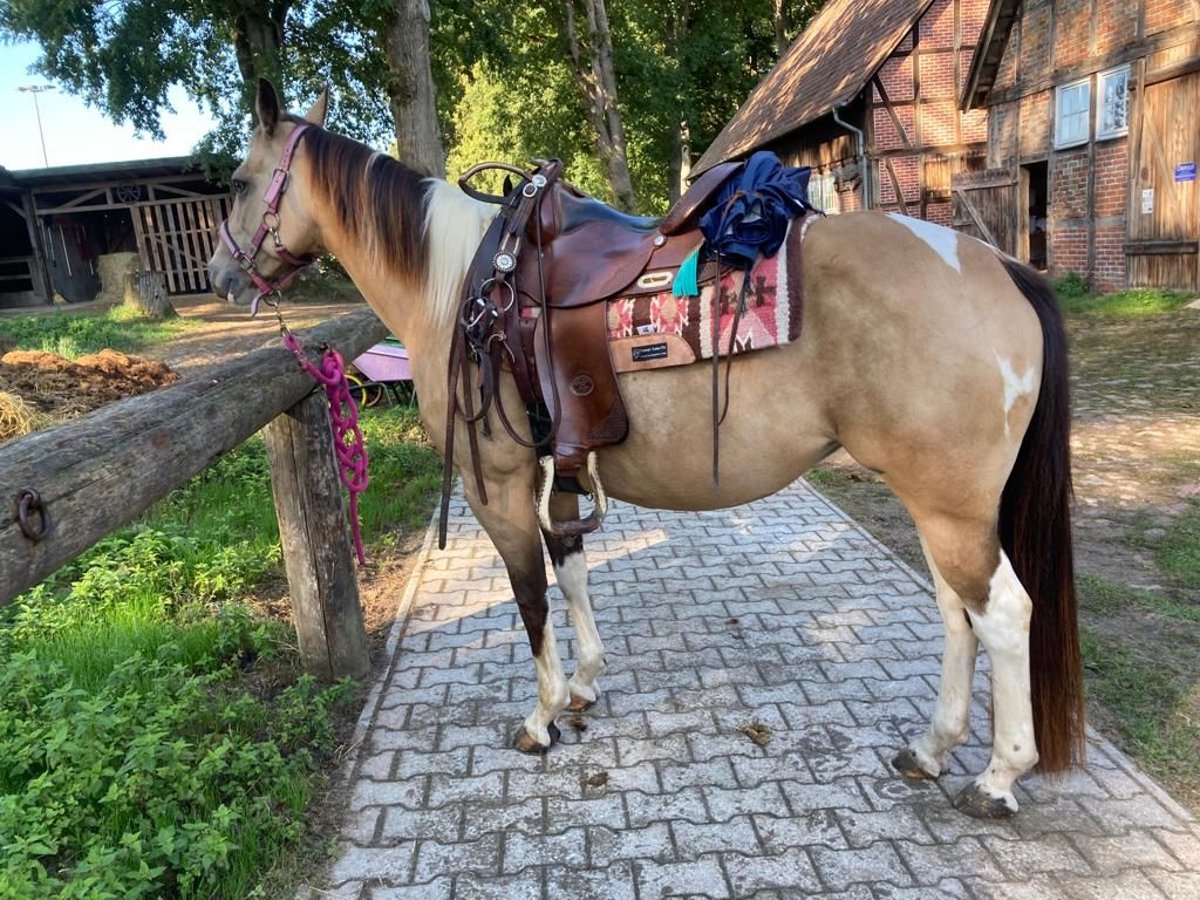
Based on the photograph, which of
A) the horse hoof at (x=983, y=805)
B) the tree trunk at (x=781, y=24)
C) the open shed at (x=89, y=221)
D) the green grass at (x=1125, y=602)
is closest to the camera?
the horse hoof at (x=983, y=805)

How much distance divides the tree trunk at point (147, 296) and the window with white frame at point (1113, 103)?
1701cm

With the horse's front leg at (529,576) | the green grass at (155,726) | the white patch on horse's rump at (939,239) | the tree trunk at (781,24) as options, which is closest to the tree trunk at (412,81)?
the green grass at (155,726)

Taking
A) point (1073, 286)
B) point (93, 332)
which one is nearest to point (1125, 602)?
point (1073, 286)

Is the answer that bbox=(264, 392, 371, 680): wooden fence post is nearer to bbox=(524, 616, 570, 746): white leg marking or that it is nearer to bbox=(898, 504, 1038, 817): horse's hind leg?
bbox=(524, 616, 570, 746): white leg marking

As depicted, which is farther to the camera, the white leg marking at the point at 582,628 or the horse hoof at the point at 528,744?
the white leg marking at the point at 582,628

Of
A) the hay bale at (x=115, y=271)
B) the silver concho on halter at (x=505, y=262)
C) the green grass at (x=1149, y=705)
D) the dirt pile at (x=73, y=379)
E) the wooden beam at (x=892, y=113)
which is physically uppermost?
the wooden beam at (x=892, y=113)

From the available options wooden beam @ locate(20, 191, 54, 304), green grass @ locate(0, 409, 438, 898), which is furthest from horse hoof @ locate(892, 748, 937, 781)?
wooden beam @ locate(20, 191, 54, 304)

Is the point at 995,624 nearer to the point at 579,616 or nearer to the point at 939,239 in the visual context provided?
the point at 939,239

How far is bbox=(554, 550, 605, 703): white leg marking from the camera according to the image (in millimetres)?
3295

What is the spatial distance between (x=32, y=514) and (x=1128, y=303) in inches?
528

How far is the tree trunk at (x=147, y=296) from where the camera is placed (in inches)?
646

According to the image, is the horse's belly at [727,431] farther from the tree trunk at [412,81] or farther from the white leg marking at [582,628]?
the tree trunk at [412,81]

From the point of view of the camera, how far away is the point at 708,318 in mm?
2441

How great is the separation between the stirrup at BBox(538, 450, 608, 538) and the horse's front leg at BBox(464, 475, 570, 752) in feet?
0.21
